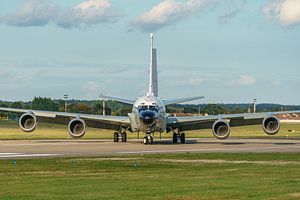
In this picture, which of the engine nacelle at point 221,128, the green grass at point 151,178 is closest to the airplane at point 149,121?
the engine nacelle at point 221,128

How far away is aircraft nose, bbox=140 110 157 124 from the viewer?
54.9 meters

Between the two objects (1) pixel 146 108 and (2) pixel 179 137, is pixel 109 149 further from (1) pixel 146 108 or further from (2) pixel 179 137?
(2) pixel 179 137

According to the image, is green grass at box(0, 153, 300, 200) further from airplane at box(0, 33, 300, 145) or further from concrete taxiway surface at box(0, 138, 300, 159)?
airplane at box(0, 33, 300, 145)

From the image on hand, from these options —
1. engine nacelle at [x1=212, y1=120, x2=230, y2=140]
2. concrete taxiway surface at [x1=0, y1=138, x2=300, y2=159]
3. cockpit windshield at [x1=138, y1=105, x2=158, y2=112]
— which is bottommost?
concrete taxiway surface at [x1=0, y1=138, x2=300, y2=159]

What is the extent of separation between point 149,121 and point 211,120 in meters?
6.34

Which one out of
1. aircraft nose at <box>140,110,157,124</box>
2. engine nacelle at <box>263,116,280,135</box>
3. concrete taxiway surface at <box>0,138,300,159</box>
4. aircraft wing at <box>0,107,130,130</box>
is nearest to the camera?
concrete taxiway surface at <box>0,138,300,159</box>

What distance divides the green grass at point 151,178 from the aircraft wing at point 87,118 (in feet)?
73.8

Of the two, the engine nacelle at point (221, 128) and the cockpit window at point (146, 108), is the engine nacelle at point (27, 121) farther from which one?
the engine nacelle at point (221, 128)

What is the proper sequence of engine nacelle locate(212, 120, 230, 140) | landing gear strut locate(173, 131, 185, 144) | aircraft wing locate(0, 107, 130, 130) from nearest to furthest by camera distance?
1. engine nacelle locate(212, 120, 230, 140)
2. aircraft wing locate(0, 107, 130, 130)
3. landing gear strut locate(173, 131, 185, 144)

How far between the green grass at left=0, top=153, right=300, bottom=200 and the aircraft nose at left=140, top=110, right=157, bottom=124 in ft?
59.1

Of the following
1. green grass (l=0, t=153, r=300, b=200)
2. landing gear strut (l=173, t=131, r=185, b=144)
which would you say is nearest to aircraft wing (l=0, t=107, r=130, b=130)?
landing gear strut (l=173, t=131, r=185, b=144)

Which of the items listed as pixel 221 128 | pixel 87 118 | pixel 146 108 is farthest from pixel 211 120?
pixel 87 118

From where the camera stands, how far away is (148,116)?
54906mm

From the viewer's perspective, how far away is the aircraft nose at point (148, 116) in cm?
5491
